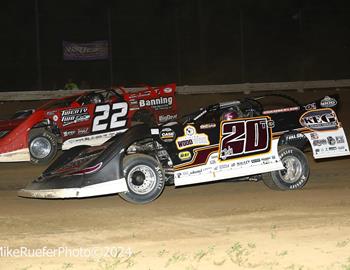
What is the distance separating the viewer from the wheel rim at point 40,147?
1302 cm

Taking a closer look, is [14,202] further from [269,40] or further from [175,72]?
[269,40]

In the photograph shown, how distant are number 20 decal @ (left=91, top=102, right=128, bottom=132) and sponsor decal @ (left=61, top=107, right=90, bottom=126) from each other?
23 cm

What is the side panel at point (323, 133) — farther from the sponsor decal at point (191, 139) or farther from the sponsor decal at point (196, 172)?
the sponsor decal at point (196, 172)

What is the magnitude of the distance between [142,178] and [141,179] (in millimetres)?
18

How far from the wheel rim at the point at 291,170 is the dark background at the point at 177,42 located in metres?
17.3

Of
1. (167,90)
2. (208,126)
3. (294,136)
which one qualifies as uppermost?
(167,90)

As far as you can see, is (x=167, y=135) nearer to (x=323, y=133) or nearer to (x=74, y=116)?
(x=323, y=133)

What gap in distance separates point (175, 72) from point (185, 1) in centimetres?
697

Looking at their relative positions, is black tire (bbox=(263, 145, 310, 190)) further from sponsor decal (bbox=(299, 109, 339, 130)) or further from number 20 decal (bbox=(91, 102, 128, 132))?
number 20 decal (bbox=(91, 102, 128, 132))

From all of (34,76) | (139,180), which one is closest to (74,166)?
(139,180)

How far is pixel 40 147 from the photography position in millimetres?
13086

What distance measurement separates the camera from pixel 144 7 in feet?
119

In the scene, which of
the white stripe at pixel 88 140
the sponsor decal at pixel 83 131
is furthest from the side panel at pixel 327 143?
the sponsor decal at pixel 83 131

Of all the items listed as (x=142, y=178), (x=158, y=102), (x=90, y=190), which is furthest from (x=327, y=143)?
(x=158, y=102)
